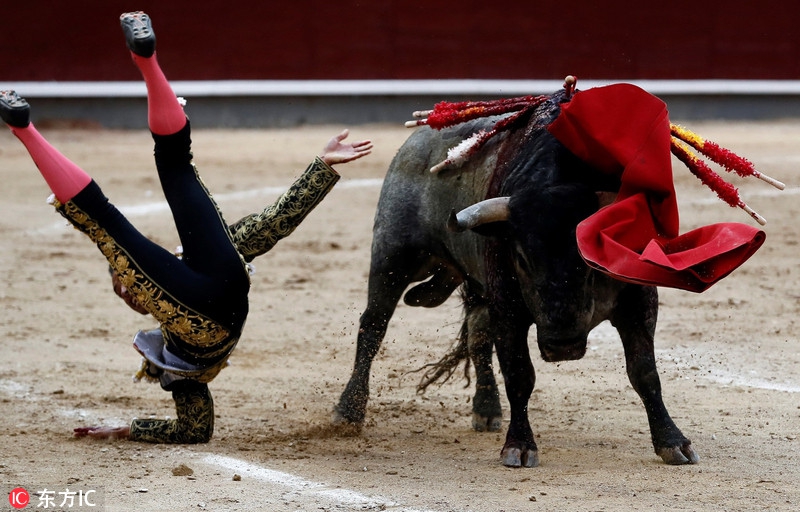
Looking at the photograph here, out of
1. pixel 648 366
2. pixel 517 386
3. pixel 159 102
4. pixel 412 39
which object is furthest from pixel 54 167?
pixel 412 39

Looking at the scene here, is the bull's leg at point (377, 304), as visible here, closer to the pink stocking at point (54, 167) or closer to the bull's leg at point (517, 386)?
the bull's leg at point (517, 386)

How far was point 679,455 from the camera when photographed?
3059 mm

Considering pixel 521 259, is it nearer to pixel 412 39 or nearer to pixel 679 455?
pixel 679 455

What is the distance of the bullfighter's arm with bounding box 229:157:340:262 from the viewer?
11.0ft

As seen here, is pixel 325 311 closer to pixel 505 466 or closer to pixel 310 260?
pixel 310 260

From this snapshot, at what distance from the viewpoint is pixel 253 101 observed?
1094 centimetres

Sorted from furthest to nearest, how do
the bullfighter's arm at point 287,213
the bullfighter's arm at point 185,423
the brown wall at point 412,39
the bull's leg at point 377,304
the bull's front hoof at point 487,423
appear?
the brown wall at point 412,39, the bull's leg at point 377,304, the bull's front hoof at point 487,423, the bullfighter's arm at point 287,213, the bullfighter's arm at point 185,423

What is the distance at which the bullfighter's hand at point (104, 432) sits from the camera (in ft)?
11.0

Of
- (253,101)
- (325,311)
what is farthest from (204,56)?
(325,311)

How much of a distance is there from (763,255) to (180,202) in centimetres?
372

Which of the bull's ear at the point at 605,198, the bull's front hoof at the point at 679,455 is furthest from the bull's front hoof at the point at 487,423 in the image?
the bull's ear at the point at 605,198

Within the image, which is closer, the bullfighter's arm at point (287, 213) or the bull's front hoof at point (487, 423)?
the bullfighter's arm at point (287, 213)

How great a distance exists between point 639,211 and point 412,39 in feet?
28.7

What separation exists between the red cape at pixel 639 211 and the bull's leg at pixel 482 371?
0.84 metres
